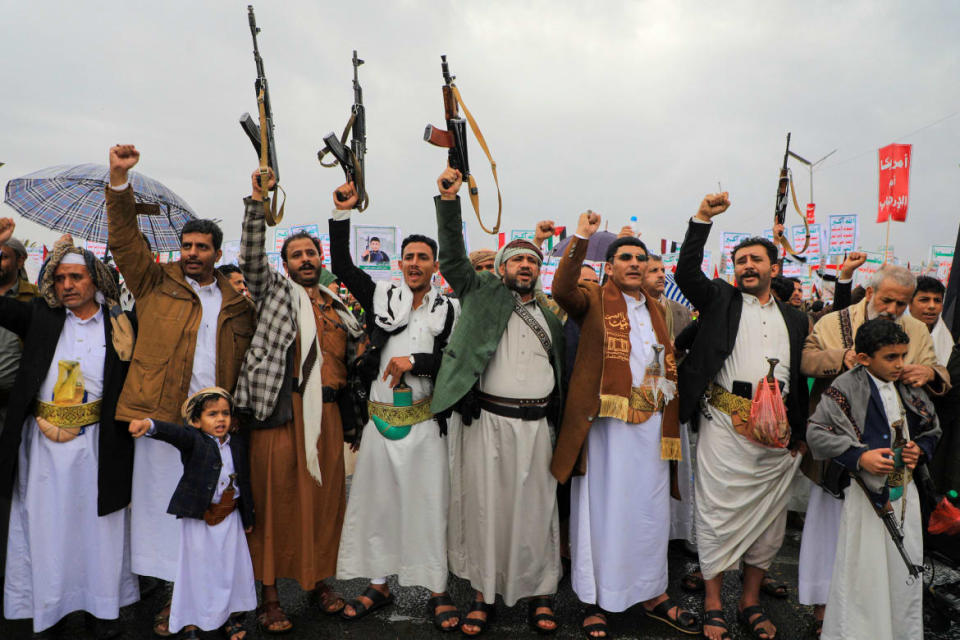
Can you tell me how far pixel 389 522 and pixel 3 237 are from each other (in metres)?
2.80

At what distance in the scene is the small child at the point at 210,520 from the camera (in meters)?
2.89

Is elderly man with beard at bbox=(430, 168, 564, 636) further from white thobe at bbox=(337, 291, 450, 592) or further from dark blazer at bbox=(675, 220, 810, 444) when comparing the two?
dark blazer at bbox=(675, 220, 810, 444)

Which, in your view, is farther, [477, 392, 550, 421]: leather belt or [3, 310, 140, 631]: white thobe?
[477, 392, 550, 421]: leather belt

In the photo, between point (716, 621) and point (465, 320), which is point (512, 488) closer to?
point (465, 320)

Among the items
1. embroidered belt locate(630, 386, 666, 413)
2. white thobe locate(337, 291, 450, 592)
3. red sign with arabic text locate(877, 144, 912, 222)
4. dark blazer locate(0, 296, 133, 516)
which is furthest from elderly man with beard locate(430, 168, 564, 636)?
red sign with arabic text locate(877, 144, 912, 222)

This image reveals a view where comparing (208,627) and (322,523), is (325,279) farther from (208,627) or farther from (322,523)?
(208,627)

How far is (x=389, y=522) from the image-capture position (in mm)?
3527

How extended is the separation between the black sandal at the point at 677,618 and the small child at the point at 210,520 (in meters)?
2.34

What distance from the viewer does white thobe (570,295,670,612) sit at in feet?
10.9

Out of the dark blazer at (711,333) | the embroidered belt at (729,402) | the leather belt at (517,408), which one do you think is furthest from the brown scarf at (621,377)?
the leather belt at (517,408)

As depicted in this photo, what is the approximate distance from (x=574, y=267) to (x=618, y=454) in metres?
1.13

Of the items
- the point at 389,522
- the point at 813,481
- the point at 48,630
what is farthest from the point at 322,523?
the point at 813,481

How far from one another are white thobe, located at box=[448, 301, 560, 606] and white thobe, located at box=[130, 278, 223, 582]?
5.34 feet

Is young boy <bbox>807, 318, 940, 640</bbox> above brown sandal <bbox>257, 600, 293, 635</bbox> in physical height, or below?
above
